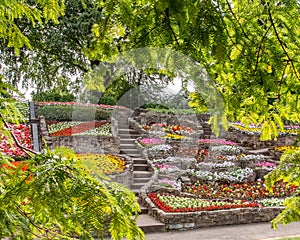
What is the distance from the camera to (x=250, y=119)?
2074mm

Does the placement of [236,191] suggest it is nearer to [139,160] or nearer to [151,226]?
[139,160]

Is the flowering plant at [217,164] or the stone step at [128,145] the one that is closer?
the flowering plant at [217,164]

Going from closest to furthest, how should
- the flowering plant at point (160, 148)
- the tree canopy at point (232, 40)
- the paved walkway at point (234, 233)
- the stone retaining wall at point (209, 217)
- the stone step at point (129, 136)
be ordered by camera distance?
the tree canopy at point (232, 40) < the paved walkway at point (234, 233) < the stone retaining wall at point (209, 217) < the flowering plant at point (160, 148) < the stone step at point (129, 136)

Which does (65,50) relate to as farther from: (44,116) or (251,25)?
(251,25)

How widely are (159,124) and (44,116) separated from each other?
4914 mm

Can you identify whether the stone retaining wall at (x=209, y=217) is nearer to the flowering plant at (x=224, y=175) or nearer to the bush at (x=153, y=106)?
the flowering plant at (x=224, y=175)

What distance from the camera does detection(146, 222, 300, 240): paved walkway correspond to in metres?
6.92

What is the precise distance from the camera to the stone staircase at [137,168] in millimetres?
7293

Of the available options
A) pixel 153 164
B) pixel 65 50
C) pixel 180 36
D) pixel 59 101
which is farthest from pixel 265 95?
pixel 65 50

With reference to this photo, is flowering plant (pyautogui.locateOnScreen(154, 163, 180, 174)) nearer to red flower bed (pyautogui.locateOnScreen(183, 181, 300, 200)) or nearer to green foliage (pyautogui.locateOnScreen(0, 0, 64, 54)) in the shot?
red flower bed (pyautogui.locateOnScreen(183, 181, 300, 200))

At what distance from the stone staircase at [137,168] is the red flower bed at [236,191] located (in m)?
1.28

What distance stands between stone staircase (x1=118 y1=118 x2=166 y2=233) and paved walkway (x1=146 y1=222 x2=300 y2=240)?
19cm

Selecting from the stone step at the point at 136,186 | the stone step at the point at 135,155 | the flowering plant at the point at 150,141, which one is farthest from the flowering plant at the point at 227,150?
the stone step at the point at 136,186

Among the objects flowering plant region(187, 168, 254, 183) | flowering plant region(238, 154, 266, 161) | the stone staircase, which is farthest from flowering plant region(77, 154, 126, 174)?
flowering plant region(238, 154, 266, 161)
